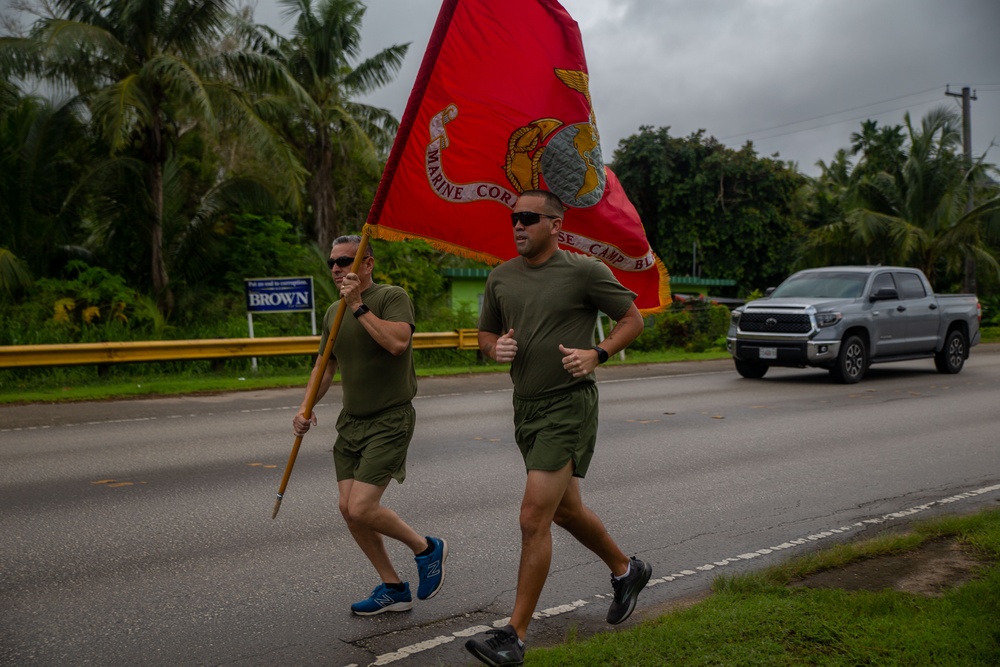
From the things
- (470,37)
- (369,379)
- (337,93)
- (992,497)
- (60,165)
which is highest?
(337,93)

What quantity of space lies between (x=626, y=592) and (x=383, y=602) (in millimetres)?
1188

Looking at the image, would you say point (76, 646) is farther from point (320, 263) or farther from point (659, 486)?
point (320, 263)

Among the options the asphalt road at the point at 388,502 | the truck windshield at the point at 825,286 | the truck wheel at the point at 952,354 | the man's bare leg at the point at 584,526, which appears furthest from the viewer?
the truck wheel at the point at 952,354

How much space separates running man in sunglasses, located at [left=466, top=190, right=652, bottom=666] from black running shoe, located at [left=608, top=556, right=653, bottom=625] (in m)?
0.36

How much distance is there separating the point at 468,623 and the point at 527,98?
8.84ft

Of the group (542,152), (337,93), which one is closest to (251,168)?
(337,93)

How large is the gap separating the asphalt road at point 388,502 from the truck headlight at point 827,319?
8.68 ft

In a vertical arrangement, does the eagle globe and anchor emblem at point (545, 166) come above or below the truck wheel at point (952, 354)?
above

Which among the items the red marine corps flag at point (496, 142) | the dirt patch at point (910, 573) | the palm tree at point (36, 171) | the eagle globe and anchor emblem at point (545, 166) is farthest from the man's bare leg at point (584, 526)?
the palm tree at point (36, 171)

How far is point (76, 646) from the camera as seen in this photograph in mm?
4426

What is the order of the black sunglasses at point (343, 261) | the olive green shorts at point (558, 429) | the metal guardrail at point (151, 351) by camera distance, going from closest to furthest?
the olive green shorts at point (558, 429) → the black sunglasses at point (343, 261) → the metal guardrail at point (151, 351)

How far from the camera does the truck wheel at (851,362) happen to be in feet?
54.0

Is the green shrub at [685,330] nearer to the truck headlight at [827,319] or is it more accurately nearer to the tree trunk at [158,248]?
the truck headlight at [827,319]

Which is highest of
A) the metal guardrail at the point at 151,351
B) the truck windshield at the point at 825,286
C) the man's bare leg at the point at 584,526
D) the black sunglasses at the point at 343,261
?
the black sunglasses at the point at 343,261
